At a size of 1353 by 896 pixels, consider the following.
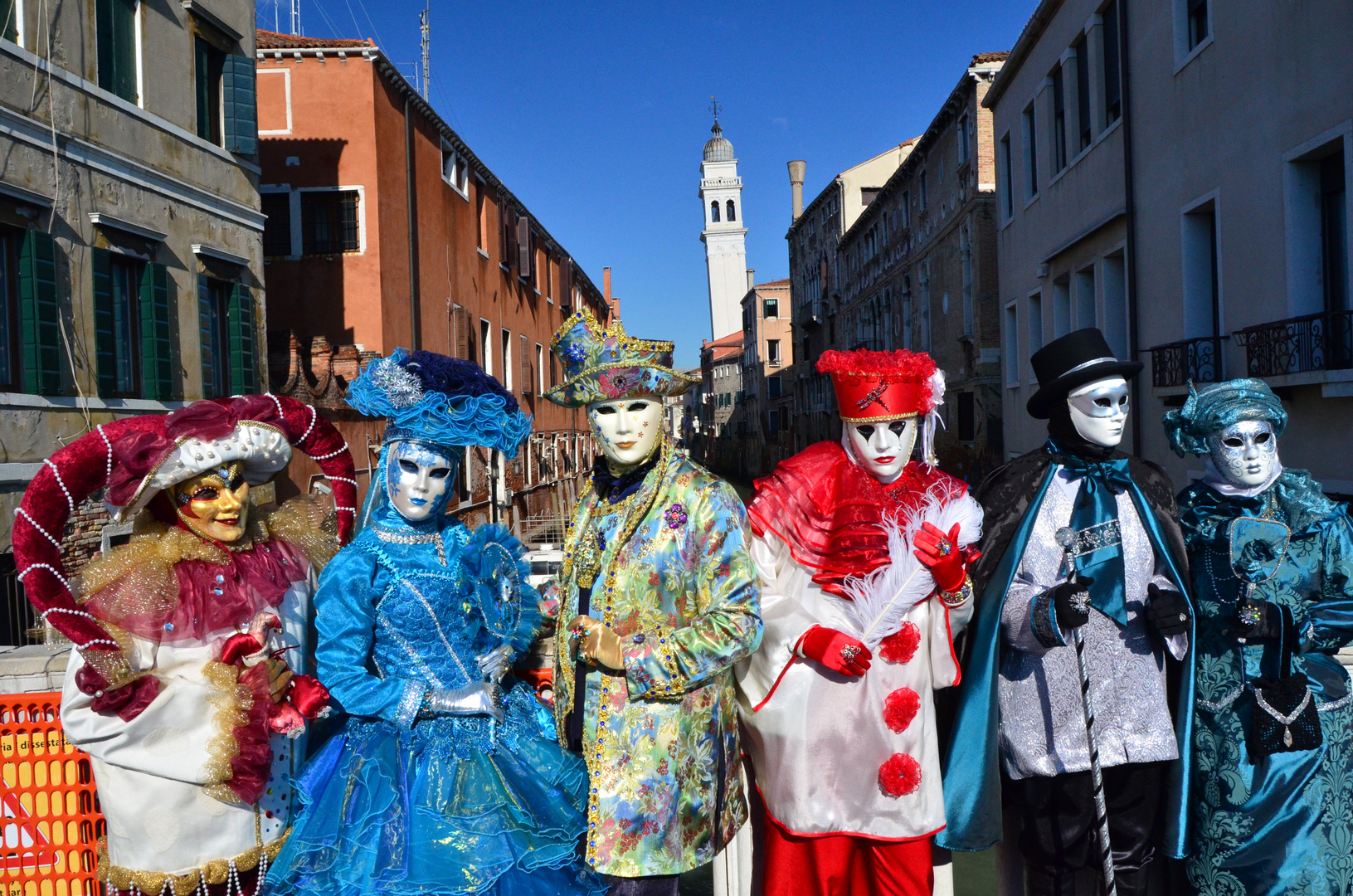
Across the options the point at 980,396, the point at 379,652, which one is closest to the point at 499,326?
the point at 980,396

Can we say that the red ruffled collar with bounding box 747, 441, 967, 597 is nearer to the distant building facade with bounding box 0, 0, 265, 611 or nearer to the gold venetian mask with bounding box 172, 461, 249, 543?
the gold venetian mask with bounding box 172, 461, 249, 543

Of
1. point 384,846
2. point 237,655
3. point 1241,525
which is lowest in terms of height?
point 384,846

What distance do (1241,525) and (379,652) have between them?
2734 mm

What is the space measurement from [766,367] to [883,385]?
50107 mm

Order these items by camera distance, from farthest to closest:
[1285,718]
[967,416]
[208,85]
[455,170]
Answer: [967,416] → [455,170] → [208,85] → [1285,718]

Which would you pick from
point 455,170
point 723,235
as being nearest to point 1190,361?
point 455,170

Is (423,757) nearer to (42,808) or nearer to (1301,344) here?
(42,808)

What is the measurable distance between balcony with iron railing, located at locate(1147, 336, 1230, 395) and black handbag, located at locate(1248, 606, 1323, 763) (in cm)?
685

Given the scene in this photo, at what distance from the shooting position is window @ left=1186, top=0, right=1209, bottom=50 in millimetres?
9391

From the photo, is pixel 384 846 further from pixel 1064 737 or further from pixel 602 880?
pixel 1064 737

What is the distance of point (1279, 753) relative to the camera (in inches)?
111

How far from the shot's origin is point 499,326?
70.8 feet

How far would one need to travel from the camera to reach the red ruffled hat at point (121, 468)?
2.55 meters

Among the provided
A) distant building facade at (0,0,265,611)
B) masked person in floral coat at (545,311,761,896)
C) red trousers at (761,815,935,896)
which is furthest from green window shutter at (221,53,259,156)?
red trousers at (761,815,935,896)
